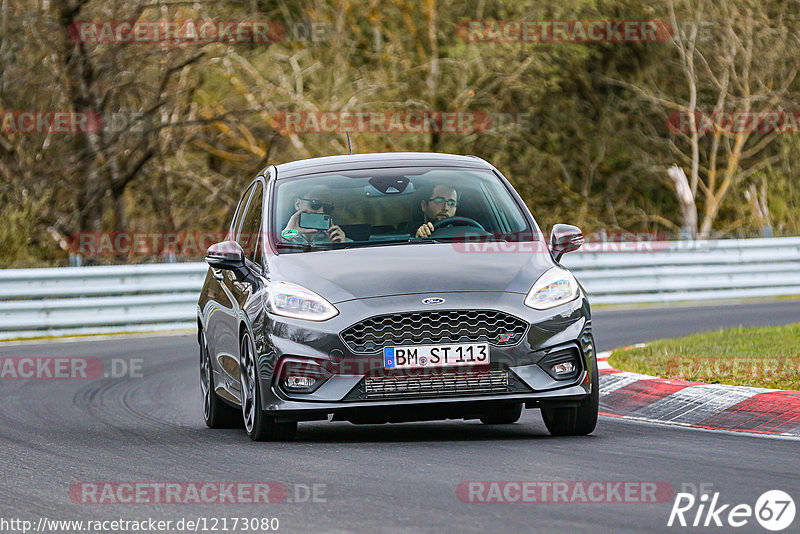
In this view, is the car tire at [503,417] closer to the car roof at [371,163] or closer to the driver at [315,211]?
the driver at [315,211]

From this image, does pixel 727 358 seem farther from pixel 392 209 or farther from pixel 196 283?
pixel 196 283

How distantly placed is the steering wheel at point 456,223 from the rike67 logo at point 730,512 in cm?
353

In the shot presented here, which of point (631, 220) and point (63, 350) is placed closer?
point (63, 350)

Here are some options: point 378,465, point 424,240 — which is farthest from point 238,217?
point 378,465

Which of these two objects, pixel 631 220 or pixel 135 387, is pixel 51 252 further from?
pixel 631 220

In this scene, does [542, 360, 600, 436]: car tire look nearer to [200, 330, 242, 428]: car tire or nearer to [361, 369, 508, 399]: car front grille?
[361, 369, 508, 399]: car front grille

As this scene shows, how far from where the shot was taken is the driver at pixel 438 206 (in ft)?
32.2

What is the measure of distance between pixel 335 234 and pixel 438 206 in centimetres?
75

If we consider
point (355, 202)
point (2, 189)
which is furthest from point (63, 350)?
point (355, 202)

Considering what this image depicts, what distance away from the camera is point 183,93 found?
28266 mm

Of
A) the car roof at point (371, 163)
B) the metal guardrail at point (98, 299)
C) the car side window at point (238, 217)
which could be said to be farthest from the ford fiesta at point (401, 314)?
the metal guardrail at point (98, 299)

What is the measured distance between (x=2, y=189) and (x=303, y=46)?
12956mm

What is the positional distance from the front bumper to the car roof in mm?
1681

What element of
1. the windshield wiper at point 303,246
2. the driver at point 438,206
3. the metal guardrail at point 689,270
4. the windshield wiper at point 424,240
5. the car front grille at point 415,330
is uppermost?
the driver at point 438,206
